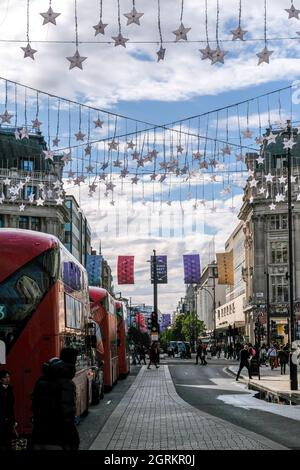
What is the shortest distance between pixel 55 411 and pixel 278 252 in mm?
97299

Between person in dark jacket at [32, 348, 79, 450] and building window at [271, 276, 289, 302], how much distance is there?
310 ft

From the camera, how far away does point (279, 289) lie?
10262 cm

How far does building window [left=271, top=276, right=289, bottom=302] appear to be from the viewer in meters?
102

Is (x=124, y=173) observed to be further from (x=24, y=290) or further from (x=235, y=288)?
(x=235, y=288)

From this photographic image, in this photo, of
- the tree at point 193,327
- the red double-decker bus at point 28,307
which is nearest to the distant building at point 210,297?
the tree at point 193,327

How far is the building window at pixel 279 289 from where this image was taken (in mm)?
101875

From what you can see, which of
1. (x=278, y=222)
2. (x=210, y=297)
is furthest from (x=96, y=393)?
(x=210, y=297)

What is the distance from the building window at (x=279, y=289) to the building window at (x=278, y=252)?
2254 millimetres

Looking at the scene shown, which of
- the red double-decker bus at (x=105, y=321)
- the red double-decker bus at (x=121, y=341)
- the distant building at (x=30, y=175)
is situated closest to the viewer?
the red double-decker bus at (x=105, y=321)

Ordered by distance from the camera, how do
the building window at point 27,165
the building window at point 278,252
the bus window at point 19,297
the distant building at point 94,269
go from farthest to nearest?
the building window at point 278,252
the building window at point 27,165
the distant building at point 94,269
the bus window at point 19,297

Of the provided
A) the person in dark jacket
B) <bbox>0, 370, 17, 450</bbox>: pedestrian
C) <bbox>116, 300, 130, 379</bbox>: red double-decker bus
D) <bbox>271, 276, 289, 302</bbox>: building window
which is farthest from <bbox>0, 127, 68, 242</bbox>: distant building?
the person in dark jacket

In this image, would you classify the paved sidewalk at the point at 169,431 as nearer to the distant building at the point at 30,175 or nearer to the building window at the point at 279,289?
the distant building at the point at 30,175

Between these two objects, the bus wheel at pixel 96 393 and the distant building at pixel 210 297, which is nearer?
the bus wheel at pixel 96 393

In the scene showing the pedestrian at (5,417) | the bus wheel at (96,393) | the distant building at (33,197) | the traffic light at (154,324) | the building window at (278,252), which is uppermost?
the distant building at (33,197)
